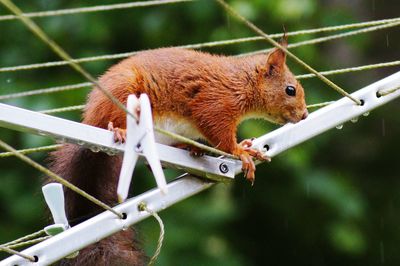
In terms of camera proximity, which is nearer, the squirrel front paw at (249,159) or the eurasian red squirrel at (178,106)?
the squirrel front paw at (249,159)

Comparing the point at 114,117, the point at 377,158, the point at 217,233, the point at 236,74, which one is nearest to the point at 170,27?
the point at 217,233

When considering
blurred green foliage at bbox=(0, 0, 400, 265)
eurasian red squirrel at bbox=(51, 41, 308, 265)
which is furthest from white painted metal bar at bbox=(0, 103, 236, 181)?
blurred green foliage at bbox=(0, 0, 400, 265)

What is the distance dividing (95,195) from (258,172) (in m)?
2.58

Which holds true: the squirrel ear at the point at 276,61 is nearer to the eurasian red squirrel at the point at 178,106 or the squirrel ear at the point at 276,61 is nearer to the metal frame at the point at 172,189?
the eurasian red squirrel at the point at 178,106

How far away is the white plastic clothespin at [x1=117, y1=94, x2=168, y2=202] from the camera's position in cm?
211

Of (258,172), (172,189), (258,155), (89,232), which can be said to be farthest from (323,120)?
(258,172)

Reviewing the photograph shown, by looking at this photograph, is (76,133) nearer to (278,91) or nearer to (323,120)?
(323,120)

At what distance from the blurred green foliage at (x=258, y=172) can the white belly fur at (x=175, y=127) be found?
132 cm

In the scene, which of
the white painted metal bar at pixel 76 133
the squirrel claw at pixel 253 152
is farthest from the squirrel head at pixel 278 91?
the white painted metal bar at pixel 76 133

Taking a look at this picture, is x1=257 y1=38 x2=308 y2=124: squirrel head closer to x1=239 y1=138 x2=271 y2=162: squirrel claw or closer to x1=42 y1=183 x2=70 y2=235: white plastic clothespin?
x1=239 y1=138 x2=271 y2=162: squirrel claw

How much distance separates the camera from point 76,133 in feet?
7.25

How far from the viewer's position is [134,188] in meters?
4.90

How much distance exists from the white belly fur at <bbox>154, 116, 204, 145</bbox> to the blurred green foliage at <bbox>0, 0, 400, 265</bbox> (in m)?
1.32

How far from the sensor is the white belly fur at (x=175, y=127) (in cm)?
303
